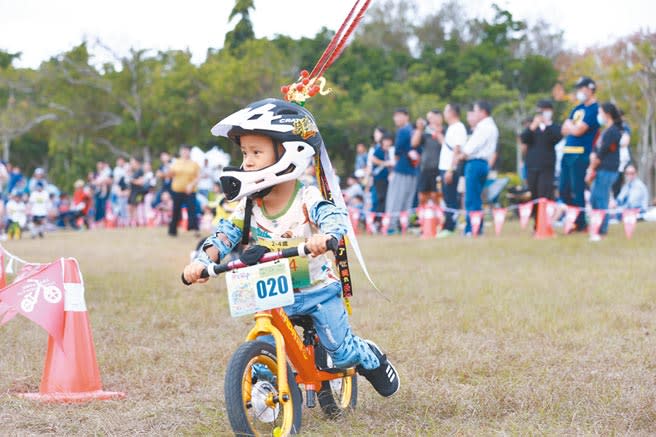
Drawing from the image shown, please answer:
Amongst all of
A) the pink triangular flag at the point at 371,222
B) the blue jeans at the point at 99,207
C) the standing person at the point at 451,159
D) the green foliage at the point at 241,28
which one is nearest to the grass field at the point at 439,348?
the standing person at the point at 451,159

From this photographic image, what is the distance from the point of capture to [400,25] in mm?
50781

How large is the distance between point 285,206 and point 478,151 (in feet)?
33.3

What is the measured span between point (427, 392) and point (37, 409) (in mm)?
2237

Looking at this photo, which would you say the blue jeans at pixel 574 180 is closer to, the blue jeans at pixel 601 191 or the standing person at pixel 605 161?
the standing person at pixel 605 161

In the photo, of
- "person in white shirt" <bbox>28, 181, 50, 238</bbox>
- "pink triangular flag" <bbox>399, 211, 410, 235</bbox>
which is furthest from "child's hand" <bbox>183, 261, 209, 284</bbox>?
"person in white shirt" <bbox>28, 181, 50, 238</bbox>

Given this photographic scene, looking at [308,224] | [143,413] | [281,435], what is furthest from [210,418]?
[308,224]

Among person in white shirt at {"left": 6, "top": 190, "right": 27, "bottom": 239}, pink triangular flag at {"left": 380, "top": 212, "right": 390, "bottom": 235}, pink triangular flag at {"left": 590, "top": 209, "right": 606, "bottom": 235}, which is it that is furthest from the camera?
person in white shirt at {"left": 6, "top": 190, "right": 27, "bottom": 239}

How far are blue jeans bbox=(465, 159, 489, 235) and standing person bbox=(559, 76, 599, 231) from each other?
1.20 meters

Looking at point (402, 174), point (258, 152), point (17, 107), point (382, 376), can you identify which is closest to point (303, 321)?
point (382, 376)

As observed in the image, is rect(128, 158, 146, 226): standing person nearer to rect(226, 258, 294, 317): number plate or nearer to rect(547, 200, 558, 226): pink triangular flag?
rect(547, 200, 558, 226): pink triangular flag

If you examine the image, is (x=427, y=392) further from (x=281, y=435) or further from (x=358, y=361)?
(x=281, y=435)

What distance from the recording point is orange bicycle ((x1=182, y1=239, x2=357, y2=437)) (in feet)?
13.8

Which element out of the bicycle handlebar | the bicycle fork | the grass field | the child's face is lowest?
the grass field

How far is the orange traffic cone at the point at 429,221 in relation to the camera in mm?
16656
